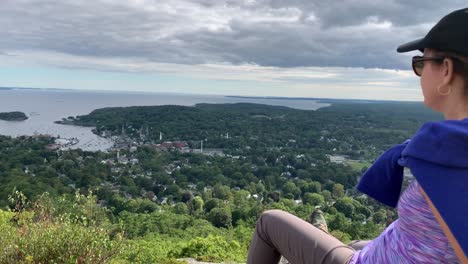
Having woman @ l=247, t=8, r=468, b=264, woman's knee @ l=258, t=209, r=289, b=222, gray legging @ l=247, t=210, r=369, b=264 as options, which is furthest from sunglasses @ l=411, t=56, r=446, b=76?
woman's knee @ l=258, t=209, r=289, b=222

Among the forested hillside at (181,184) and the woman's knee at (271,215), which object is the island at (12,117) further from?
the woman's knee at (271,215)

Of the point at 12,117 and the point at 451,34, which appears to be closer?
the point at 451,34

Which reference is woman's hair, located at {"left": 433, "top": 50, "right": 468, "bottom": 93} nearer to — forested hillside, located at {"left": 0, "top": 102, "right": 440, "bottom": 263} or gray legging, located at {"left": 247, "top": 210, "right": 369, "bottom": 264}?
gray legging, located at {"left": 247, "top": 210, "right": 369, "bottom": 264}

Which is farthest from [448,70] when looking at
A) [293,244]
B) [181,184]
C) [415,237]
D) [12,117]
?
[12,117]

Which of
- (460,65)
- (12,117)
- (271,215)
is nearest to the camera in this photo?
(460,65)

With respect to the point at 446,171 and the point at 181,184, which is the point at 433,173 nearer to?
the point at 446,171

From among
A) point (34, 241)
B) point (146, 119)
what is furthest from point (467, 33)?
point (146, 119)
